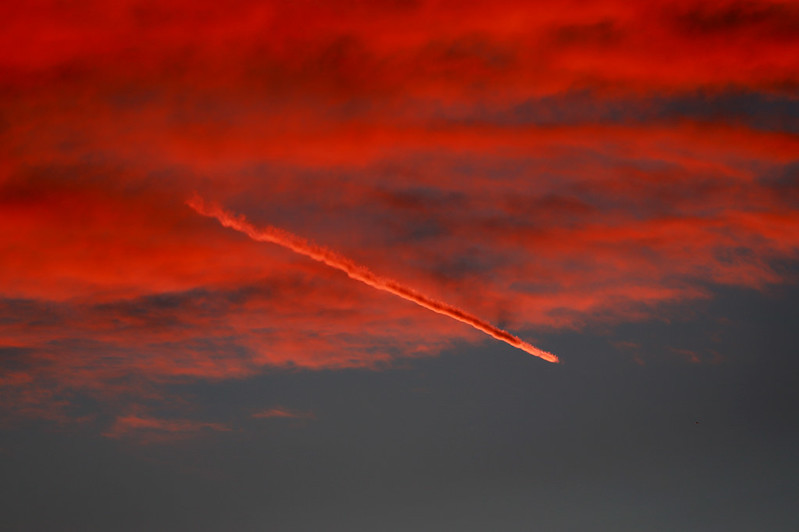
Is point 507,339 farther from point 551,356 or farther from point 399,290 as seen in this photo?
point 399,290

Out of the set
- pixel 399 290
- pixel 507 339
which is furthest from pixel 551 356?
pixel 399 290

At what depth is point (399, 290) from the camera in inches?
3942

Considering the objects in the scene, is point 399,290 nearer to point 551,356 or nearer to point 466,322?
point 466,322

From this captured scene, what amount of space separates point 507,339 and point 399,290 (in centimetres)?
1520

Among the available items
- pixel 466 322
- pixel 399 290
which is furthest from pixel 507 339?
pixel 399 290

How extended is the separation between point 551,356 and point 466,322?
10.8 meters

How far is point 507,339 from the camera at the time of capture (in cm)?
10556

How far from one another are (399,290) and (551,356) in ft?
66.1

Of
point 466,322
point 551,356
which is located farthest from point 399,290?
point 551,356

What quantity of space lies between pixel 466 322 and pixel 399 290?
32.9 feet

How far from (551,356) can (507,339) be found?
217 inches

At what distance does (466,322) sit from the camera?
10488 cm
